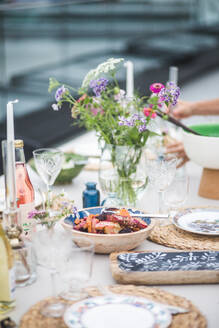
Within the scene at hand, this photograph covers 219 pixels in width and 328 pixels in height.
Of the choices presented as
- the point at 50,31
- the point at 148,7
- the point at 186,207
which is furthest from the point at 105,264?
the point at 148,7

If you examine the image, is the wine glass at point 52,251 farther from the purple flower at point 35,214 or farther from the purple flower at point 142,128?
the purple flower at point 142,128

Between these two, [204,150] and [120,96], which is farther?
[204,150]

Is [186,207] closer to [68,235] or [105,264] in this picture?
[105,264]

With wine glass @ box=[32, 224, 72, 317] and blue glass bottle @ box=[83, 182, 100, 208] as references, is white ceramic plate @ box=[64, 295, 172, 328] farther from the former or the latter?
blue glass bottle @ box=[83, 182, 100, 208]

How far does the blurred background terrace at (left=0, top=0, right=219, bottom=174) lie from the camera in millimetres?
4141

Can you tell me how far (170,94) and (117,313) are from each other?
707 mm

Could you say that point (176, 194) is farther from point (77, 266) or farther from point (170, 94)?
point (77, 266)

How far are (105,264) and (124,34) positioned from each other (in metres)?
5.71

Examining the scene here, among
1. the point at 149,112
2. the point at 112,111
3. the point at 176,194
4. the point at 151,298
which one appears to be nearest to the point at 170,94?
the point at 149,112

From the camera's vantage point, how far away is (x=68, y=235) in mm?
1089

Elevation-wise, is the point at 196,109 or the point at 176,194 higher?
the point at 196,109

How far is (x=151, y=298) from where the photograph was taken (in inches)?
45.0

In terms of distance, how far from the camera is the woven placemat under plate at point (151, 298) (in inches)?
41.3

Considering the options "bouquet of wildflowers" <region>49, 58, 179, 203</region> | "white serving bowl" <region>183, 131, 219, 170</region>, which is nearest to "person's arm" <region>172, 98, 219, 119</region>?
"white serving bowl" <region>183, 131, 219, 170</region>
